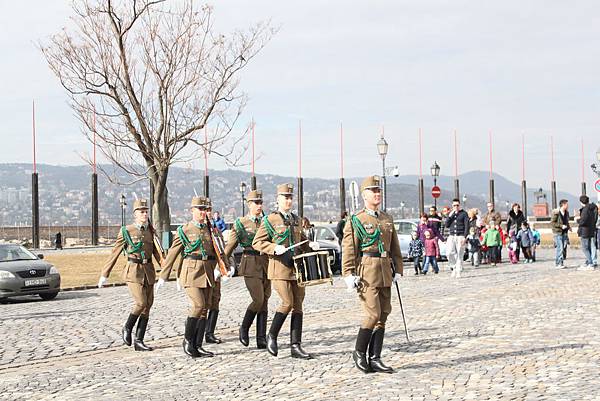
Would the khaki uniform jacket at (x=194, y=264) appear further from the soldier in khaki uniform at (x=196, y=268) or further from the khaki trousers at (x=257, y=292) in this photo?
the khaki trousers at (x=257, y=292)

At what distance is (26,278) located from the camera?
19484mm

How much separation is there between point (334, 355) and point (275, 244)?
4.70ft

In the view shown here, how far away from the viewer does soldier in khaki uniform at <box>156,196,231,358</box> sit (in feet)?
35.2

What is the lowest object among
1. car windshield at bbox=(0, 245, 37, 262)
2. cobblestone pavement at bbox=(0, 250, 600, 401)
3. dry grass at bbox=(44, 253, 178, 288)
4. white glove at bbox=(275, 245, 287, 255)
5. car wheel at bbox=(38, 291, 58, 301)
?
cobblestone pavement at bbox=(0, 250, 600, 401)

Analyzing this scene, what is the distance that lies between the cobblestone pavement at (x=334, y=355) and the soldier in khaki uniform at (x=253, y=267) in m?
0.34

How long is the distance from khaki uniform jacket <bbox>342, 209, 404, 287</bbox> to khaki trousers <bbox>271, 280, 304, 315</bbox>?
4.27 feet

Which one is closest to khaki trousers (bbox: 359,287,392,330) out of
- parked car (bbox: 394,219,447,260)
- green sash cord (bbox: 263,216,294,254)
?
green sash cord (bbox: 263,216,294,254)

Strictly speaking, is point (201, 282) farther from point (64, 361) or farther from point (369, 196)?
point (369, 196)

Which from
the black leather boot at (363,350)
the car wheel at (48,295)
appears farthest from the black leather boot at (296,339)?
the car wheel at (48,295)

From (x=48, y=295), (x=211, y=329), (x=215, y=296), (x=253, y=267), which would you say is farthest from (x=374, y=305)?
(x=48, y=295)

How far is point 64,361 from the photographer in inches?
424

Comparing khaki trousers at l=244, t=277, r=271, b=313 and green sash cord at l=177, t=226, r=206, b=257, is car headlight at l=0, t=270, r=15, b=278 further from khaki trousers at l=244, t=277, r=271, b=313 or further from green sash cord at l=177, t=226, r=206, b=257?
khaki trousers at l=244, t=277, r=271, b=313

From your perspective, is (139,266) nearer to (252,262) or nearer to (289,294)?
(252,262)

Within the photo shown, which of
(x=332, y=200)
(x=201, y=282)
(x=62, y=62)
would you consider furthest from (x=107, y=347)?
(x=332, y=200)
